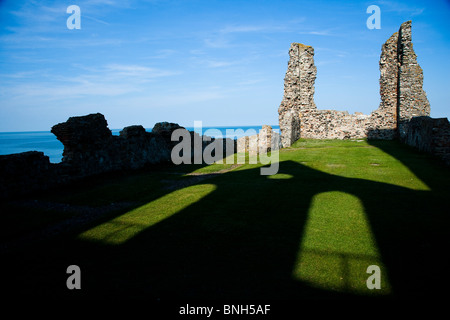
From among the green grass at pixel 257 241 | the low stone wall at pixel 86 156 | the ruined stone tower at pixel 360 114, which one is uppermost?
the ruined stone tower at pixel 360 114

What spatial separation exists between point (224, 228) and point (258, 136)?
11.4 meters

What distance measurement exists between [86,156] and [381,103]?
19.9 metres

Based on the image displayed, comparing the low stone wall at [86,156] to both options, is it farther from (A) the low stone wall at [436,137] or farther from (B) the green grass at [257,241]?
(A) the low stone wall at [436,137]

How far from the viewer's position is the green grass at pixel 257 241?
11.1 feet

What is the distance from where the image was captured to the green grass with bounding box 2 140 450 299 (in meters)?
3.39

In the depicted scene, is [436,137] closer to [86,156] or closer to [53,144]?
[86,156]

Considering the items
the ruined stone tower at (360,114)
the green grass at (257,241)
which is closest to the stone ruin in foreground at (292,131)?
the ruined stone tower at (360,114)

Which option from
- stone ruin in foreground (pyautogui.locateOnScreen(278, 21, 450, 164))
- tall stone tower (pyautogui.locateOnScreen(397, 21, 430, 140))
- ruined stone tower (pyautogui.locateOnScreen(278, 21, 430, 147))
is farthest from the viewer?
ruined stone tower (pyautogui.locateOnScreen(278, 21, 430, 147))

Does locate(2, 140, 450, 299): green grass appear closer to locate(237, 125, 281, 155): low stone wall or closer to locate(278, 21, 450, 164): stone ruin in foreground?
locate(237, 125, 281, 155): low stone wall

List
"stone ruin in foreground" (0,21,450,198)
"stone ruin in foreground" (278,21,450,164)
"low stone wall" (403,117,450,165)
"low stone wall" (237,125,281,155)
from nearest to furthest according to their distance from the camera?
"stone ruin in foreground" (0,21,450,198) < "low stone wall" (403,117,450,165) < "low stone wall" (237,125,281,155) < "stone ruin in foreground" (278,21,450,164)

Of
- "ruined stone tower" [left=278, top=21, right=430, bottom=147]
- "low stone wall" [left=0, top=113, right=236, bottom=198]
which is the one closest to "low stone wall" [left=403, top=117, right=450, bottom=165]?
"ruined stone tower" [left=278, top=21, right=430, bottom=147]

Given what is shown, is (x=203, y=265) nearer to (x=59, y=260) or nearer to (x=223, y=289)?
(x=223, y=289)

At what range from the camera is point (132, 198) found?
785 centimetres
